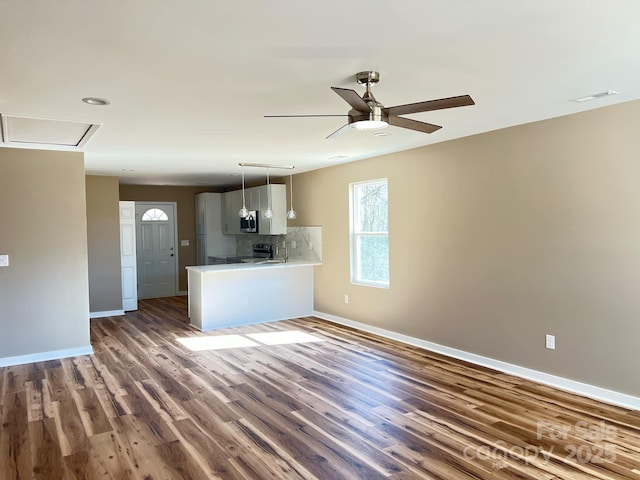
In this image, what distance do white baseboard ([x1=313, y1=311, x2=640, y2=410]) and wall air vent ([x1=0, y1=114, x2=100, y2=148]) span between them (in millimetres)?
4024

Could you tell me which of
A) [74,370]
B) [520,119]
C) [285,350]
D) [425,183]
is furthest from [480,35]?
[74,370]

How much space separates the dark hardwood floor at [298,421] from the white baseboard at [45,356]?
0.43ft

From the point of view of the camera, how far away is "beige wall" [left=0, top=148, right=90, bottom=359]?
15.6ft

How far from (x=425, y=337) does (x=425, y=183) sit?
5.84 feet

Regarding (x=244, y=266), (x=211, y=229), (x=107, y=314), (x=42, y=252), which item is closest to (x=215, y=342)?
(x=244, y=266)

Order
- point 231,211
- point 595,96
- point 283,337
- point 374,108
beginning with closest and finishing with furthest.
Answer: point 374,108 < point 595,96 < point 283,337 < point 231,211

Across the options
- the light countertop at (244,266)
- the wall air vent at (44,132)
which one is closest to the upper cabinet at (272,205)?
the light countertop at (244,266)

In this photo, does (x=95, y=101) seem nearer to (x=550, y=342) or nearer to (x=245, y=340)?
(x=245, y=340)

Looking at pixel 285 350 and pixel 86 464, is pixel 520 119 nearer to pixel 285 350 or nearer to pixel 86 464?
pixel 285 350

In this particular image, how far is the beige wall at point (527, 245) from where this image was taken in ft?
11.5

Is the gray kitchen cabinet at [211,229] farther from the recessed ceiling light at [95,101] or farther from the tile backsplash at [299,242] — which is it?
the recessed ceiling light at [95,101]

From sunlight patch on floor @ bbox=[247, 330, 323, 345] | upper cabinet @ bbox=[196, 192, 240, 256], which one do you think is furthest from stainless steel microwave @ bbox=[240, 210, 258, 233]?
sunlight patch on floor @ bbox=[247, 330, 323, 345]

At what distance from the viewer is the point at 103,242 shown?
23.6 feet

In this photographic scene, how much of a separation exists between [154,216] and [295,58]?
306 inches
